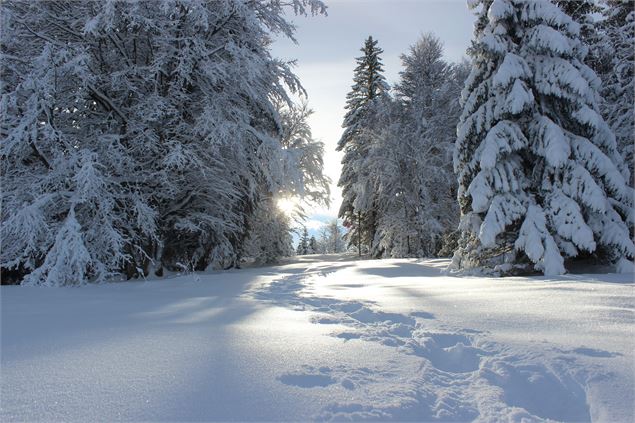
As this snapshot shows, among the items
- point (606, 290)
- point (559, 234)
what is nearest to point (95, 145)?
point (606, 290)

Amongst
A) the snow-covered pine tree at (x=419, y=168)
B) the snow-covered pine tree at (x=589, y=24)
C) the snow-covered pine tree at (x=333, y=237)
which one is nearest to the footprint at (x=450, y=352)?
the snow-covered pine tree at (x=589, y=24)

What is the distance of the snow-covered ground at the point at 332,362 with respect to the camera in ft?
5.89

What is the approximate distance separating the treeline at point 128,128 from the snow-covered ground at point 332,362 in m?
4.12

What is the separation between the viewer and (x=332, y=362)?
2311 mm

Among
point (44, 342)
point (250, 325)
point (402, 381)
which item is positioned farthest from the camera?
point (250, 325)

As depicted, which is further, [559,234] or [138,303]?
[559,234]

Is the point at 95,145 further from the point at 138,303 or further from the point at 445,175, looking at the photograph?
the point at 445,175

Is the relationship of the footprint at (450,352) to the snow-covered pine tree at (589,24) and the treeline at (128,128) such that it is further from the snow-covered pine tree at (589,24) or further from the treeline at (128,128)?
the snow-covered pine tree at (589,24)

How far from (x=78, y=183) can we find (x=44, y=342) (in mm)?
5368

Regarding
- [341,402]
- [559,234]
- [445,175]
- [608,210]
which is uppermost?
[445,175]

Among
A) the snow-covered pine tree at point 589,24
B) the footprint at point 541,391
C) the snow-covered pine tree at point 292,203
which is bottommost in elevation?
the footprint at point 541,391

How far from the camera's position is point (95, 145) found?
8414mm

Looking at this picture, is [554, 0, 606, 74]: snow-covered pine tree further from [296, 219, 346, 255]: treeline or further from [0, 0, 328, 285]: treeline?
[296, 219, 346, 255]: treeline

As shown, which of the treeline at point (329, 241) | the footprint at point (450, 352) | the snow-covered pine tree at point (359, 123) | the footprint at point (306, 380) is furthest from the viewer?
the treeline at point (329, 241)
